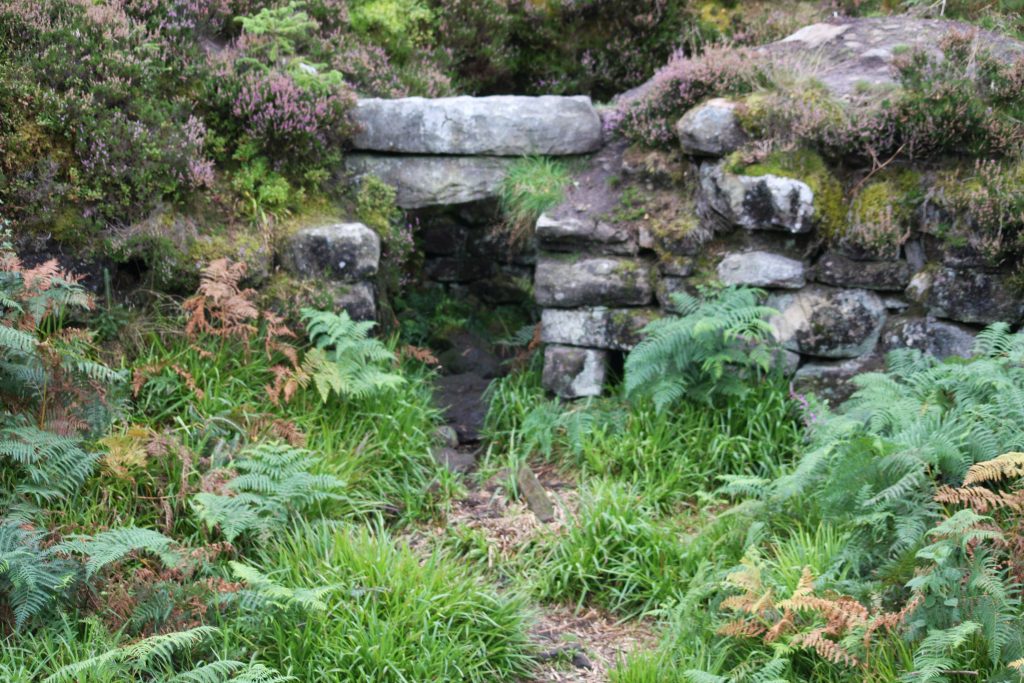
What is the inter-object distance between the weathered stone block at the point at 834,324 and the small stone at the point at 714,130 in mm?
1195

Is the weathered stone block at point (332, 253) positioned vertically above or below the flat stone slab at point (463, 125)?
below

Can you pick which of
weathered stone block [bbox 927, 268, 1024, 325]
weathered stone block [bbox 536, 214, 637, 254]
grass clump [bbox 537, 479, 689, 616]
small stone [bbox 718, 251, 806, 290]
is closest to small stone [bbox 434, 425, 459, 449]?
grass clump [bbox 537, 479, 689, 616]

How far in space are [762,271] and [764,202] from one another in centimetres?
48

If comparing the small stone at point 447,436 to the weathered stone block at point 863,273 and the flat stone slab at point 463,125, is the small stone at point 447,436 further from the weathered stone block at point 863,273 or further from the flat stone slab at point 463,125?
the weathered stone block at point 863,273

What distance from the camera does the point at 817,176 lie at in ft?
20.5

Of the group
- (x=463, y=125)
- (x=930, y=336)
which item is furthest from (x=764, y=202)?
(x=463, y=125)

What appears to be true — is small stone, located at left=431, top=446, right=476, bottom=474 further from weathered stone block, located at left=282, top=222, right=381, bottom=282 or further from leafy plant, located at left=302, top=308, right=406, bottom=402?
weathered stone block, located at left=282, top=222, right=381, bottom=282

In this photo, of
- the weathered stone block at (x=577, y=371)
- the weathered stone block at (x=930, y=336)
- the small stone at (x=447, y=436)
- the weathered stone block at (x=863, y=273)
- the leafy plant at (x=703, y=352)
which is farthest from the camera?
the weathered stone block at (x=577, y=371)

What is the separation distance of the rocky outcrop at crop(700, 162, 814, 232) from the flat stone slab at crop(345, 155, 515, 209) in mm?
1804

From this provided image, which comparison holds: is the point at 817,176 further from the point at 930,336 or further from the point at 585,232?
the point at 585,232

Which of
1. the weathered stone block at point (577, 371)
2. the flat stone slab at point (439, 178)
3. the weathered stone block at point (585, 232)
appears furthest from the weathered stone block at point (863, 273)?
the flat stone slab at point (439, 178)

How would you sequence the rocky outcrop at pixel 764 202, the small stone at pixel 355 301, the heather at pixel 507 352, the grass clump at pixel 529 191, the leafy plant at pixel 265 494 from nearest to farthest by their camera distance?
the heather at pixel 507 352 < the leafy plant at pixel 265 494 < the rocky outcrop at pixel 764 202 < the small stone at pixel 355 301 < the grass clump at pixel 529 191

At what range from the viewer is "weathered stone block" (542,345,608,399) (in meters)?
6.73

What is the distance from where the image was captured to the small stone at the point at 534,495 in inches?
226
